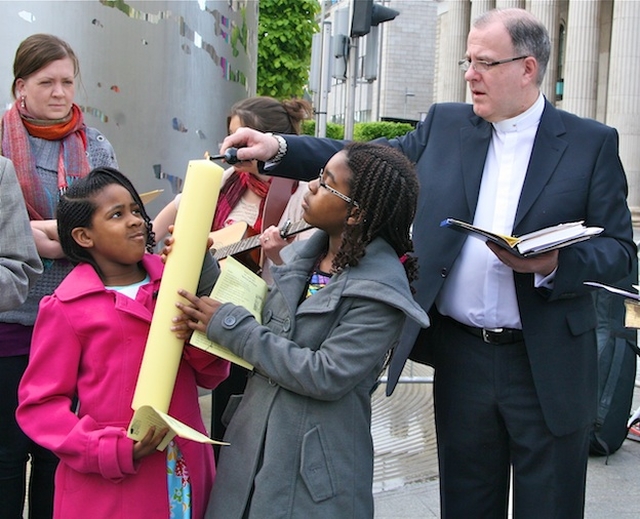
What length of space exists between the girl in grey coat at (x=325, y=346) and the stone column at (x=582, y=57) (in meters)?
27.9

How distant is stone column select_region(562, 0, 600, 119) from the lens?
28922 millimetres

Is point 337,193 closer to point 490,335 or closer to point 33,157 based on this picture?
point 490,335

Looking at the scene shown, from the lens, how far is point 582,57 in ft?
96.3

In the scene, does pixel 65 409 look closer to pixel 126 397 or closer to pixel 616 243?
pixel 126 397

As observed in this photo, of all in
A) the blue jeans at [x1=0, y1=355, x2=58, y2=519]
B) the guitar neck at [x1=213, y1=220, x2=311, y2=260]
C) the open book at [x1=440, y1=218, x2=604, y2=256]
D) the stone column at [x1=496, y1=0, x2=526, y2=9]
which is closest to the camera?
the open book at [x1=440, y1=218, x2=604, y2=256]

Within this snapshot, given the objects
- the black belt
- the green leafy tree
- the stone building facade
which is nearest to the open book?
the black belt

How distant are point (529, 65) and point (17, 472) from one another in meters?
2.30

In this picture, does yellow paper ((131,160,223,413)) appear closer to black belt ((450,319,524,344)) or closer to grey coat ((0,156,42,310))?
grey coat ((0,156,42,310))

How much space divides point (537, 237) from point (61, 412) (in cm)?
144

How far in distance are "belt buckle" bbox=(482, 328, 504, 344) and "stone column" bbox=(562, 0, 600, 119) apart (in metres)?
27.5

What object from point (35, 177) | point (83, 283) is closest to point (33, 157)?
point (35, 177)

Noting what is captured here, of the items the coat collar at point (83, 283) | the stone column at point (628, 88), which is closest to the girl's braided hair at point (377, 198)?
the coat collar at point (83, 283)

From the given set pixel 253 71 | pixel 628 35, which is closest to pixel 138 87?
pixel 253 71

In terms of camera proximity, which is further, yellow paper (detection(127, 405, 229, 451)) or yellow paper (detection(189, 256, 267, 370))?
yellow paper (detection(189, 256, 267, 370))
